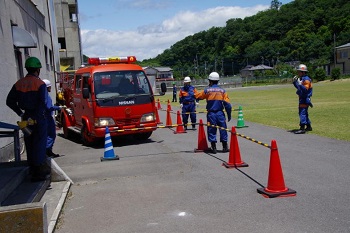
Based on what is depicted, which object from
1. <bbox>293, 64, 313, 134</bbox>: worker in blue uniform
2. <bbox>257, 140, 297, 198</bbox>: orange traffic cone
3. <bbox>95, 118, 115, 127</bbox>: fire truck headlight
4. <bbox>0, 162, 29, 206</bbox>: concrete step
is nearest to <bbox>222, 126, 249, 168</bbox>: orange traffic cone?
<bbox>257, 140, 297, 198</bbox>: orange traffic cone

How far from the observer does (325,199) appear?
19.2ft

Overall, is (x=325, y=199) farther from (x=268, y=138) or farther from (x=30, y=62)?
(x=268, y=138)

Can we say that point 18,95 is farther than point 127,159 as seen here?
No

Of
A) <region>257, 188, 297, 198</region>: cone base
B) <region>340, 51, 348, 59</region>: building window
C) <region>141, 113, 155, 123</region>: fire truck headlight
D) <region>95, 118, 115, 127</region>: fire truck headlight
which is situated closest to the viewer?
<region>257, 188, 297, 198</region>: cone base

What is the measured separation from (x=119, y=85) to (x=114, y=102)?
2.26ft

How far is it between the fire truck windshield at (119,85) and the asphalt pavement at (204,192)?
1850 mm

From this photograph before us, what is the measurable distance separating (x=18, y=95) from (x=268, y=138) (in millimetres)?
7609

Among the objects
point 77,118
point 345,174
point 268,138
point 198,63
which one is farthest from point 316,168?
point 198,63

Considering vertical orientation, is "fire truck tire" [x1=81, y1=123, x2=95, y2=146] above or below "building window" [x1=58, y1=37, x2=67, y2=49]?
below

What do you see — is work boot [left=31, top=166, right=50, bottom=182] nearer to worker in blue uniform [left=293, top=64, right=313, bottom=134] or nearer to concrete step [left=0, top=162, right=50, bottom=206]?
concrete step [left=0, top=162, right=50, bottom=206]

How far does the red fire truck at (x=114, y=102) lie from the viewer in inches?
455

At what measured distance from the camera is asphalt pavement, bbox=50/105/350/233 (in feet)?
16.9

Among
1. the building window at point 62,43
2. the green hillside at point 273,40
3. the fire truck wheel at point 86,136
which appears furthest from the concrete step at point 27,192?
the green hillside at point 273,40

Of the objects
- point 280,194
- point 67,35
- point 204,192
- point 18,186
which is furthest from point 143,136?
point 67,35
